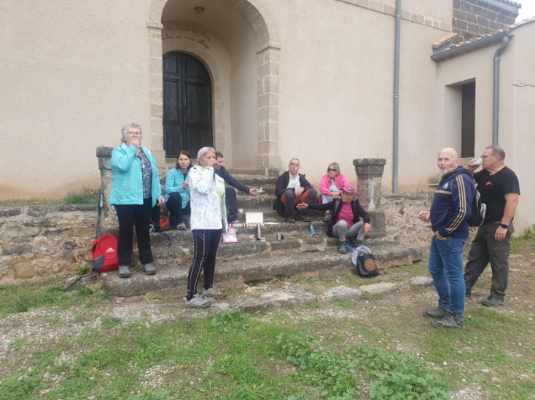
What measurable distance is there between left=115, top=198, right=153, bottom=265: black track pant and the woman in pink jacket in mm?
2836

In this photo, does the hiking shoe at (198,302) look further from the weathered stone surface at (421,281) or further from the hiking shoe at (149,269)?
the weathered stone surface at (421,281)

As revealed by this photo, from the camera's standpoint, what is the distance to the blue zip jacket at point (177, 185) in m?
4.83

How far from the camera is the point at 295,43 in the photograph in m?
7.35

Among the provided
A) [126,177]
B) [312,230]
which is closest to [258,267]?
[312,230]

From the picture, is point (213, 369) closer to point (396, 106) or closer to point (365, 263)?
point (365, 263)

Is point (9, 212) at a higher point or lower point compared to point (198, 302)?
higher

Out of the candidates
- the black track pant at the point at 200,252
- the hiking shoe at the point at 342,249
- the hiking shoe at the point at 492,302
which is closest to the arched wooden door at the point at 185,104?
the hiking shoe at the point at 342,249

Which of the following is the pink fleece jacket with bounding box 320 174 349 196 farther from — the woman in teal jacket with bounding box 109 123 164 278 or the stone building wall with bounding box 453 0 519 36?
the stone building wall with bounding box 453 0 519 36

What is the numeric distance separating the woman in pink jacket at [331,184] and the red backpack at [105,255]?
3128 mm

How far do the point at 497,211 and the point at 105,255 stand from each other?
13.5 ft

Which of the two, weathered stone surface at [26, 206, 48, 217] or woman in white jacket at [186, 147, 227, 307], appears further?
weathered stone surface at [26, 206, 48, 217]

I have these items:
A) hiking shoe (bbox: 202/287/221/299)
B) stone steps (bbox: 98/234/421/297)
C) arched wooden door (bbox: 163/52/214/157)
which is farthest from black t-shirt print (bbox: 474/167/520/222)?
arched wooden door (bbox: 163/52/214/157)

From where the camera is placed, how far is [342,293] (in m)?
4.22

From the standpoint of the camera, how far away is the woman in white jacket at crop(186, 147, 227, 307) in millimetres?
3598
